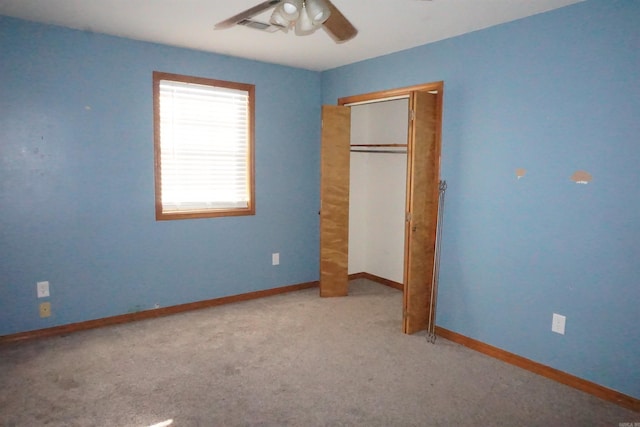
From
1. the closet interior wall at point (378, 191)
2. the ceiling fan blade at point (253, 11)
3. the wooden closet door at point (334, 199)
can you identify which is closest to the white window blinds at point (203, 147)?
the wooden closet door at point (334, 199)

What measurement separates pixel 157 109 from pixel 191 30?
810 millimetres

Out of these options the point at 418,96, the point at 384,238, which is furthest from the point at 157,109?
the point at 384,238

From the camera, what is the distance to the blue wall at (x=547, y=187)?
2.54 meters

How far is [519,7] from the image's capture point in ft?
9.09

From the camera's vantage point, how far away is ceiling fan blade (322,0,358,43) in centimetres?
223

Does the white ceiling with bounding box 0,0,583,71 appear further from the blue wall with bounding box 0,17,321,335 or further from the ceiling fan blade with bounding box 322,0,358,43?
the ceiling fan blade with bounding box 322,0,358,43

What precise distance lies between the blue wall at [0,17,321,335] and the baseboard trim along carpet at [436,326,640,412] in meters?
2.17

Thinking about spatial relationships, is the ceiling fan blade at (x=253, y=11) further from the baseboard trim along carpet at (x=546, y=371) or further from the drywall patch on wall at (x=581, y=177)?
the baseboard trim along carpet at (x=546, y=371)

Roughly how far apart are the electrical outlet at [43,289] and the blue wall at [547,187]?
3.26m

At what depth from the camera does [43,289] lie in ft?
11.2

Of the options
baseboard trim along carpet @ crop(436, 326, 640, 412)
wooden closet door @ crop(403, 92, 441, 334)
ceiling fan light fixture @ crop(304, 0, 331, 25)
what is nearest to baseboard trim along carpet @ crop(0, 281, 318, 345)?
wooden closet door @ crop(403, 92, 441, 334)

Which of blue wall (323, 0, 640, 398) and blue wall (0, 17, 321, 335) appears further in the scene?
blue wall (0, 17, 321, 335)

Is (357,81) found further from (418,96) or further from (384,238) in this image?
(384,238)

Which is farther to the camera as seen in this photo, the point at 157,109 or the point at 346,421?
the point at 157,109
